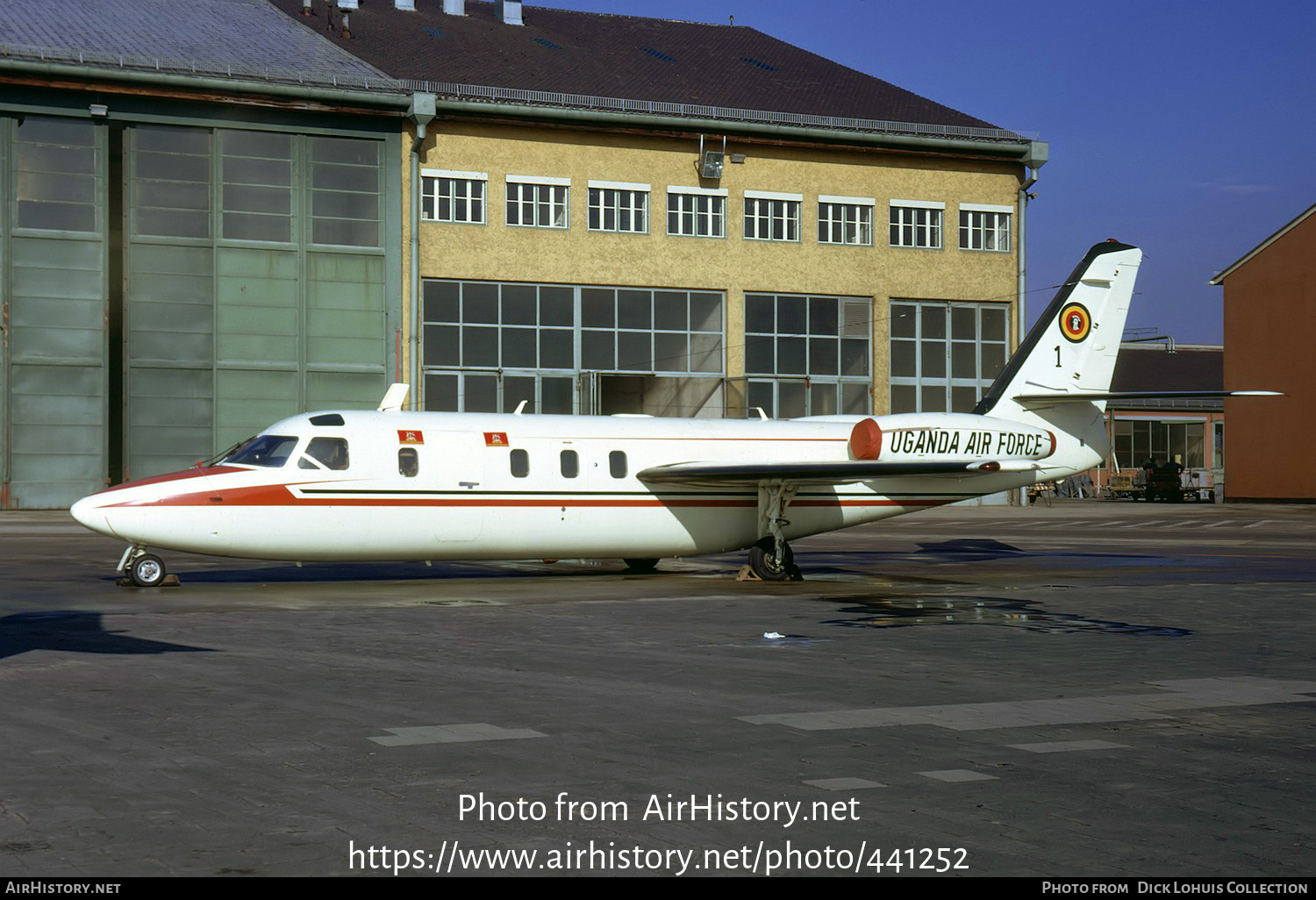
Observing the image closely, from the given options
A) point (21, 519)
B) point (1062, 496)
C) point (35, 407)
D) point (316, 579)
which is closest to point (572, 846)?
point (316, 579)

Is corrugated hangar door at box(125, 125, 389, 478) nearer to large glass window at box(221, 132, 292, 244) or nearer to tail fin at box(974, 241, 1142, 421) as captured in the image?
large glass window at box(221, 132, 292, 244)

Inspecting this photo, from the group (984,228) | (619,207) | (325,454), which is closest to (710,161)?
(619,207)

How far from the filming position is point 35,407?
1820 inches

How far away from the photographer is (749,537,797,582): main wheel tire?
23656 millimetres

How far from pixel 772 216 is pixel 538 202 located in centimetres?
931

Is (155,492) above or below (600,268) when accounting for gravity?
below

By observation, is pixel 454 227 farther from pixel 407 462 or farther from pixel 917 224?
pixel 407 462

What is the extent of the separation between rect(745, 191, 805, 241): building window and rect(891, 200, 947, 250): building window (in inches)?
163

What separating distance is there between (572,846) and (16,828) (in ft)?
8.52

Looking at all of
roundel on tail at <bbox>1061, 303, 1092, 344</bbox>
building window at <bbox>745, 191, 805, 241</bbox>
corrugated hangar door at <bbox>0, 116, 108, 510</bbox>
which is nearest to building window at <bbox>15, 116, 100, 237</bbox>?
corrugated hangar door at <bbox>0, 116, 108, 510</bbox>

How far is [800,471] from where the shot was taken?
23000 mm

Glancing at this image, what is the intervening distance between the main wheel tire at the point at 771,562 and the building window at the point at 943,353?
32638 mm

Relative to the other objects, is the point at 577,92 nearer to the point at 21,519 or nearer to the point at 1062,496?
the point at 21,519

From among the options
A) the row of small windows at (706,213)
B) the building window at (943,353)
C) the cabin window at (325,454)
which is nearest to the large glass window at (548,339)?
the row of small windows at (706,213)
